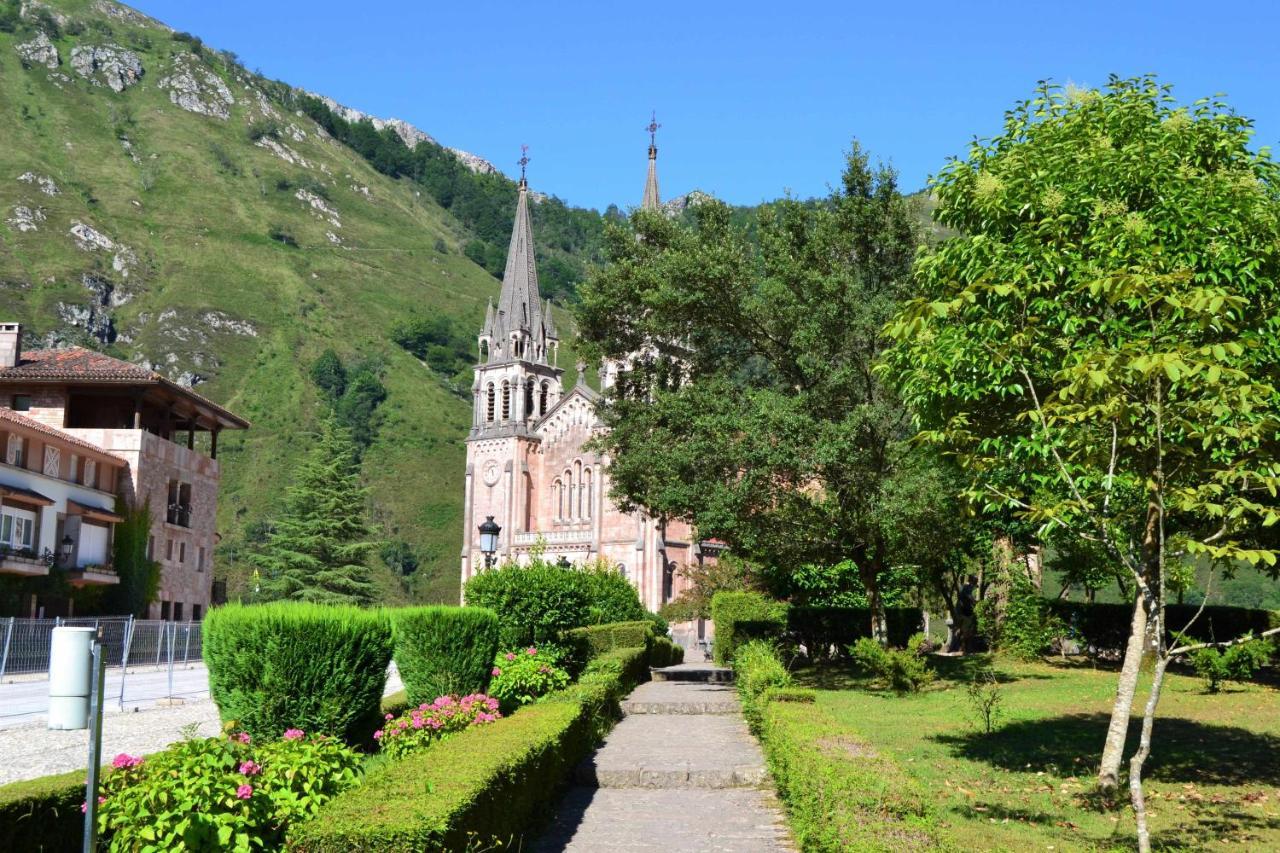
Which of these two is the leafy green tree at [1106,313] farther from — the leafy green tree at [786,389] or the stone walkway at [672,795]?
the leafy green tree at [786,389]

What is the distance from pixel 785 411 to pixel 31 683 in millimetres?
16106

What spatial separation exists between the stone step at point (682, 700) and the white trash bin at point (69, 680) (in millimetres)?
16696

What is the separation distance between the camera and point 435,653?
16.2 metres

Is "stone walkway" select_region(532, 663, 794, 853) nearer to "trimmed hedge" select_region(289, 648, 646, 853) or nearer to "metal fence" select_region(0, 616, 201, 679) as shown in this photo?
"trimmed hedge" select_region(289, 648, 646, 853)

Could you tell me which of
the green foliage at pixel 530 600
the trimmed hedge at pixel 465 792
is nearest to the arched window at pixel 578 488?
the green foliage at pixel 530 600

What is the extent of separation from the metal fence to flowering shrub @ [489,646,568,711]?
6733 millimetres

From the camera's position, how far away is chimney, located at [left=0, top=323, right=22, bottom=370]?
4069 centimetres

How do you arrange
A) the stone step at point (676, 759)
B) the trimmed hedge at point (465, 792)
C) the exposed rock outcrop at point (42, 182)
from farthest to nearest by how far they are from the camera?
the exposed rock outcrop at point (42, 182) < the stone step at point (676, 759) < the trimmed hedge at point (465, 792)

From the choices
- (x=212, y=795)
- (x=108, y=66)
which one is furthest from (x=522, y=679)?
(x=108, y=66)

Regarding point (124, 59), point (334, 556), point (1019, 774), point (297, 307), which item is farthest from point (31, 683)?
point (124, 59)

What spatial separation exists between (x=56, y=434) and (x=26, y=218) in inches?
3662

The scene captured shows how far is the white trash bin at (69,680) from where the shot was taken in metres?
5.59

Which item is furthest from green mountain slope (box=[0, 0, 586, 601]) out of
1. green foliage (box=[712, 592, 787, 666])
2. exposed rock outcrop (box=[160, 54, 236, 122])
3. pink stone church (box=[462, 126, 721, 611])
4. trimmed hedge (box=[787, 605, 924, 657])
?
trimmed hedge (box=[787, 605, 924, 657])

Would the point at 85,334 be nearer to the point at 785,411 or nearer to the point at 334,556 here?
the point at 334,556
